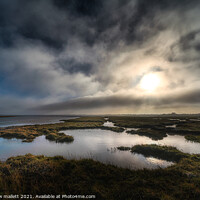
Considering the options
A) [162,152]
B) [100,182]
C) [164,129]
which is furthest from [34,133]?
[164,129]

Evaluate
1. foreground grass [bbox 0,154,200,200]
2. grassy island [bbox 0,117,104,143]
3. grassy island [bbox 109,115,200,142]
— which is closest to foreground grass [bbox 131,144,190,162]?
foreground grass [bbox 0,154,200,200]

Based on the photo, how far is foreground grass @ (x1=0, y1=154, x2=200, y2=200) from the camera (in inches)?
259

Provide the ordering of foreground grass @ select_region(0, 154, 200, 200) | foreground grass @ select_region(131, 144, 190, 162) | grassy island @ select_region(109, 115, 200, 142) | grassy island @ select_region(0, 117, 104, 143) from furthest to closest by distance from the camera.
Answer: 1. grassy island @ select_region(109, 115, 200, 142)
2. grassy island @ select_region(0, 117, 104, 143)
3. foreground grass @ select_region(131, 144, 190, 162)
4. foreground grass @ select_region(0, 154, 200, 200)

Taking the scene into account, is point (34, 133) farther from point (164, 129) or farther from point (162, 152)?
point (164, 129)

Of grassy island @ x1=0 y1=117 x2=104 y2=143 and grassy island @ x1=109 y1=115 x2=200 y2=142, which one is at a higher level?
grassy island @ x1=0 y1=117 x2=104 y2=143

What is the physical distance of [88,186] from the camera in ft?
24.4

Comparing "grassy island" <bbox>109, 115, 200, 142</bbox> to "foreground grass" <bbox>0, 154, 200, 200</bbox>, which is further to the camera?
"grassy island" <bbox>109, 115, 200, 142</bbox>

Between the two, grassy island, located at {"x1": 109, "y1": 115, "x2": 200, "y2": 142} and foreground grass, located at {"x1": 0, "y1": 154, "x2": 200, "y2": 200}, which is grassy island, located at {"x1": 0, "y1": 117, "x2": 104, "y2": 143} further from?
grassy island, located at {"x1": 109, "y1": 115, "x2": 200, "y2": 142}

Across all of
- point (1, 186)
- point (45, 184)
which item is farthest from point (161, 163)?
A: point (1, 186)

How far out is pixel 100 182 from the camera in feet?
26.6

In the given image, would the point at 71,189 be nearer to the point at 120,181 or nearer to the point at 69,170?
the point at 69,170

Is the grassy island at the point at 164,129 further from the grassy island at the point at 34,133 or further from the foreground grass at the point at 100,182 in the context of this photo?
the grassy island at the point at 34,133

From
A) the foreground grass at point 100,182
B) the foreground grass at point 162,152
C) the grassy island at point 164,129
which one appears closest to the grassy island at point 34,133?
the foreground grass at point 100,182

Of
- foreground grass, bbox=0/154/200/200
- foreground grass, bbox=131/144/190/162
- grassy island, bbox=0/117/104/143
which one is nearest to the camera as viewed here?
foreground grass, bbox=0/154/200/200
